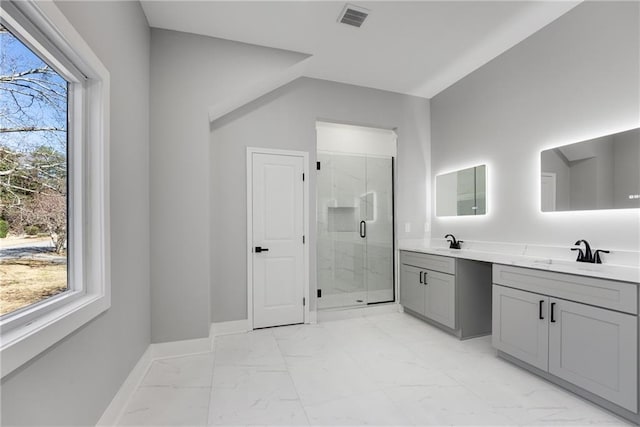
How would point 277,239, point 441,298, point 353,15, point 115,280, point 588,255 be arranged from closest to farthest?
1. point 115,280
2. point 588,255
3. point 353,15
4. point 441,298
5. point 277,239

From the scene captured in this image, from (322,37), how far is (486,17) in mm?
1455

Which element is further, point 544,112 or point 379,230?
point 379,230

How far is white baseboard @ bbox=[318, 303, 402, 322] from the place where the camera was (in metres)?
3.66

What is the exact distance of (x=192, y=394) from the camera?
81.4 inches

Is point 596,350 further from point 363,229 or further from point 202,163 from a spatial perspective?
point 202,163

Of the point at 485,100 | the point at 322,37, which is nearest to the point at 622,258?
the point at 485,100

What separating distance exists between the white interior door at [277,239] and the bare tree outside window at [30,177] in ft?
6.37

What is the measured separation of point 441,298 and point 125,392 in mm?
2920

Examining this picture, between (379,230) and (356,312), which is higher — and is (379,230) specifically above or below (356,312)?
above

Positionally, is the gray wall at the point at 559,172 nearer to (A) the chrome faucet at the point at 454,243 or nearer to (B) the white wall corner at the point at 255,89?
(A) the chrome faucet at the point at 454,243

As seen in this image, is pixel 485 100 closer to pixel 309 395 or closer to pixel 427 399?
pixel 427 399

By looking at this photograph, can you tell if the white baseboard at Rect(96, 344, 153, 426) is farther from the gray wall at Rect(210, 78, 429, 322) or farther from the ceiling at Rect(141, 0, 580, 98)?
the ceiling at Rect(141, 0, 580, 98)

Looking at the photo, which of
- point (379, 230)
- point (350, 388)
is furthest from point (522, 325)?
point (379, 230)

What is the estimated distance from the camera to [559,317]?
6.85 ft
